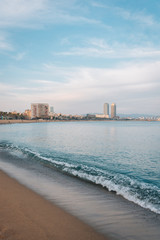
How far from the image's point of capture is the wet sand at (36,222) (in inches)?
172

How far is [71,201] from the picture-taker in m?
6.99

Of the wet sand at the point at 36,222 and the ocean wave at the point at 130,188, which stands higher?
the wet sand at the point at 36,222

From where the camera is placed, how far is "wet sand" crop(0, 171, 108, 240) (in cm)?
436

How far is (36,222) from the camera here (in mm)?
4988

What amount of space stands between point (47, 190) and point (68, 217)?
2.92m

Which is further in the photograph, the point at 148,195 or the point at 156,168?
the point at 156,168

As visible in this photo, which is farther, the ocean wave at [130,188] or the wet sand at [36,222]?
the ocean wave at [130,188]

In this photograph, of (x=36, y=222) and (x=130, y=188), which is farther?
(x=130, y=188)

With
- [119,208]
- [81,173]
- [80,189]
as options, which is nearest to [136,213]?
[119,208]

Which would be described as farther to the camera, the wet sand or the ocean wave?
the ocean wave

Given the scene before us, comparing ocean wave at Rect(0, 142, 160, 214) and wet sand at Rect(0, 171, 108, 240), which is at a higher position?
wet sand at Rect(0, 171, 108, 240)

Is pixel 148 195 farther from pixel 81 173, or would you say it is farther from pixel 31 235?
pixel 31 235

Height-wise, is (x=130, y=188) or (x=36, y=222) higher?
(x=36, y=222)

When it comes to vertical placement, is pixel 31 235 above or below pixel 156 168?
above
